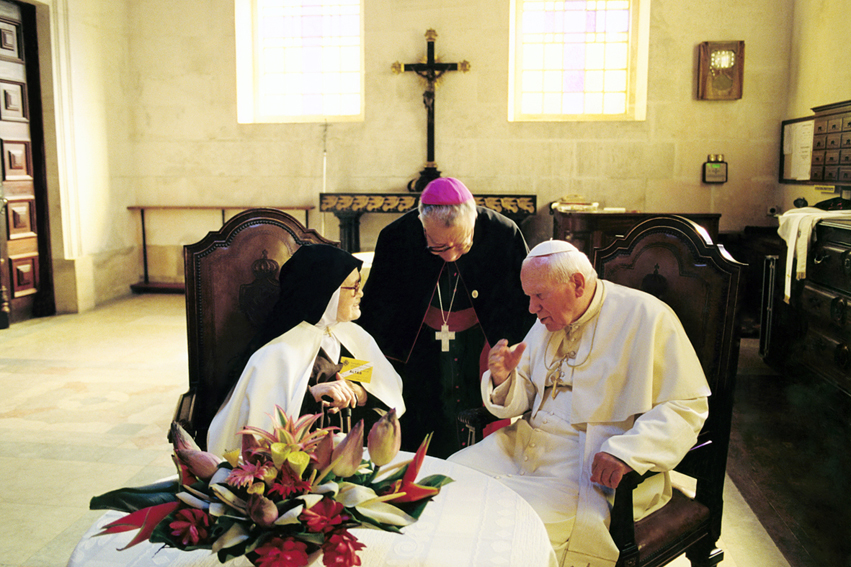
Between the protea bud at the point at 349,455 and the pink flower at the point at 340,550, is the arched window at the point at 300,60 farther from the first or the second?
the pink flower at the point at 340,550

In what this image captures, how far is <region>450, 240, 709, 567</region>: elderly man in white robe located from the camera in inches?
75.7

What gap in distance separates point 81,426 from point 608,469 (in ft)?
11.7

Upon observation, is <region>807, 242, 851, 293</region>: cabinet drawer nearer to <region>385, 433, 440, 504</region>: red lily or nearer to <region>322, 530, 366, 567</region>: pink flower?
<region>385, 433, 440, 504</region>: red lily

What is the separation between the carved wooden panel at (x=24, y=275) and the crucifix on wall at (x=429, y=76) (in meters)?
4.40

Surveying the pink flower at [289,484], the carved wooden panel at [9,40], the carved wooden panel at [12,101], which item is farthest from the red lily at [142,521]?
the carved wooden panel at [9,40]

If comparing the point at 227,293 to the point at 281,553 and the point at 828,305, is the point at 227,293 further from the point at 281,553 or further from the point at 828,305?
the point at 828,305

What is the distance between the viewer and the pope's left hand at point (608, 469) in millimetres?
1861

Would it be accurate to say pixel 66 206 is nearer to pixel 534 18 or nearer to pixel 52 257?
pixel 52 257

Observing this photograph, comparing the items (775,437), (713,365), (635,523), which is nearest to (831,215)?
(775,437)

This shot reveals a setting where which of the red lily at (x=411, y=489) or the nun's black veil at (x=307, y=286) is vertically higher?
the nun's black veil at (x=307, y=286)

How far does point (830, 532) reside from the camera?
2.88 meters

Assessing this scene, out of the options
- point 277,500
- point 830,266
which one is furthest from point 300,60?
point 277,500

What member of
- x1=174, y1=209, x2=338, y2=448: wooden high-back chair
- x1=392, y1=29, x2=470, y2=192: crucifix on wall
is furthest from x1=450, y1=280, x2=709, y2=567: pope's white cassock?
x1=392, y1=29, x2=470, y2=192: crucifix on wall

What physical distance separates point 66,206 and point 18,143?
0.81 m
